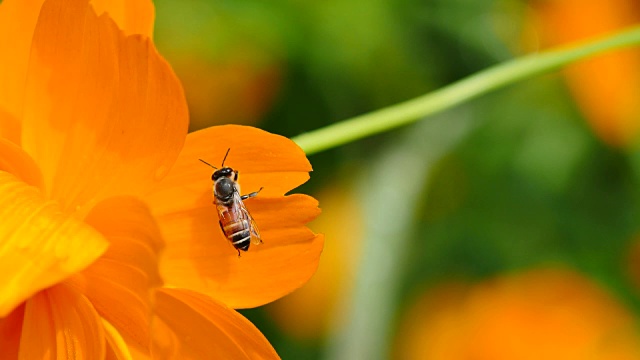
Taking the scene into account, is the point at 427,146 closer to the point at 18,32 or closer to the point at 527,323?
the point at 527,323

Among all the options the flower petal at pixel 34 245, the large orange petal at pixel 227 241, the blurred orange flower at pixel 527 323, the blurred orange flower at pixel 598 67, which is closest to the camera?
the flower petal at pixel 34 245

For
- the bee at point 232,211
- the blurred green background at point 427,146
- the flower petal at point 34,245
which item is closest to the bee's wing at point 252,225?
the bee at point 232,211

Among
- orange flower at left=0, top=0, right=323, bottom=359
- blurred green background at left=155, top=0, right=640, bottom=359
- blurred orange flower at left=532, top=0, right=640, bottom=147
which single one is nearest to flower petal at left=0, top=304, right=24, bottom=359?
orange flower at left=0, top=0, right=323, bottom=359

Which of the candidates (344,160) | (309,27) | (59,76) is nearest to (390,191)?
(344,160)

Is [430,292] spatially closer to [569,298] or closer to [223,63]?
[569,298]

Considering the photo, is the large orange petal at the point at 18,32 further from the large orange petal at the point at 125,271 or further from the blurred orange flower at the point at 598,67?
the blurred orange flower at the point at 598,67

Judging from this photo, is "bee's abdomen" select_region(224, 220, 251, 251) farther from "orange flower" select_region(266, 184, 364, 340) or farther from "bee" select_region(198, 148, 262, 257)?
"orange flower" select_region(266, 184, 364, 340)
